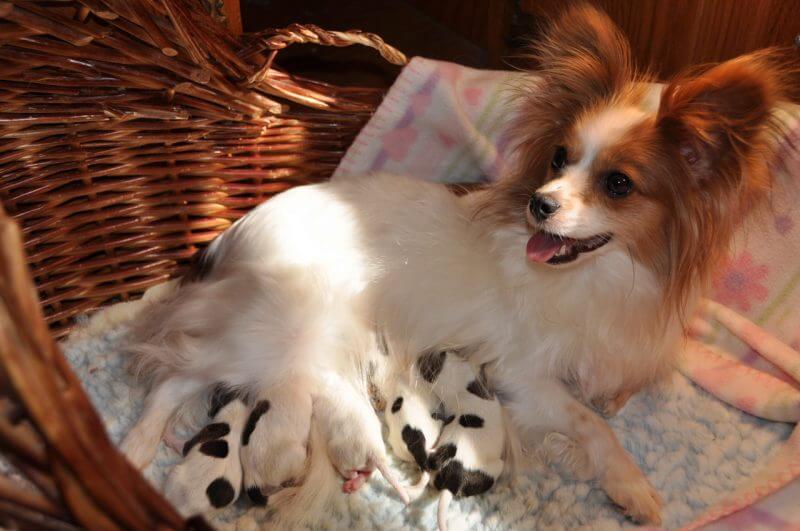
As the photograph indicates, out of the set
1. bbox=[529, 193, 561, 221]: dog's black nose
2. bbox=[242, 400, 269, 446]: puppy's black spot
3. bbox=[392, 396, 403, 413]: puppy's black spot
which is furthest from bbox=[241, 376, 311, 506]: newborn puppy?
bbox=[529, 193, 561, 221]: dog's black nose

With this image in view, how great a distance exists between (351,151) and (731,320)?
1.32 meters

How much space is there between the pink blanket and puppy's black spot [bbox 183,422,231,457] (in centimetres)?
100

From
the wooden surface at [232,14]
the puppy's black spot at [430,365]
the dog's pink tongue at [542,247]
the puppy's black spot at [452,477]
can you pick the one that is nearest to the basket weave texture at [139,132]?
the wooden surface at [232,14]

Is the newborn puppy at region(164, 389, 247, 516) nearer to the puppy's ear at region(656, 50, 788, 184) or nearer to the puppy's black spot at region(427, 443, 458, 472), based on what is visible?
the puppy's black spot at region(427, 443, 458, 472)

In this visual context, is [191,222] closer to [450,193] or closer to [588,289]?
[450,193]

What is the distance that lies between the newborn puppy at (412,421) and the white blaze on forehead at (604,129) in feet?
2.44

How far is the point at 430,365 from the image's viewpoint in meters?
2.13

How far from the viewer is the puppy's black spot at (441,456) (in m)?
1.86

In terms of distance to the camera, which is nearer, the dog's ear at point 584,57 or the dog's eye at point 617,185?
the dog's eye at point 617,185

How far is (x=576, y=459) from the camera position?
2014 millimetres

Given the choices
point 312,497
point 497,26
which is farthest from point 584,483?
point 497,26

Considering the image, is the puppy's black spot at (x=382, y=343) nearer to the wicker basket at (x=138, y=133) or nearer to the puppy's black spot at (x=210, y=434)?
the puppy's black spot at (x=210, y=434)

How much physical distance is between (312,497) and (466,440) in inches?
A: 15.9

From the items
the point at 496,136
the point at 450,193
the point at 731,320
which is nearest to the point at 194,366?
the point at 450,193
